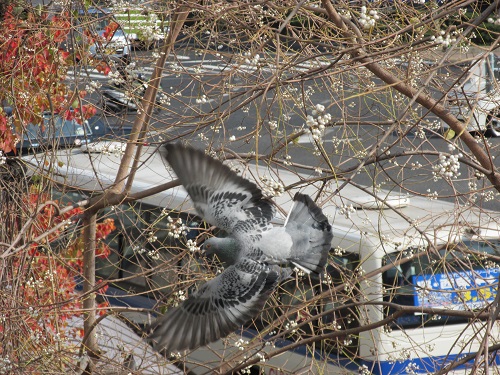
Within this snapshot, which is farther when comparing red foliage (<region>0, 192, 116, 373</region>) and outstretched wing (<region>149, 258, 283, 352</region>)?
red foliage (<region>0, 192, 116, 373</region>)

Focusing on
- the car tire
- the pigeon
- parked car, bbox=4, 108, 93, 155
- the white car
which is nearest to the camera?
the white car

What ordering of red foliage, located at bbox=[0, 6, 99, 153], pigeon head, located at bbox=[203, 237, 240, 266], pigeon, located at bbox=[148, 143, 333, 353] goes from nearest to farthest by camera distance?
pigeon, located at bbox=[148, 143, 333, 353], pigeon head, located at bbox=[203, 237, 240, 266], red foliage, located at bbox=[0, 6, 99, 153]

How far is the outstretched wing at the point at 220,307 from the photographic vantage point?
2.95m

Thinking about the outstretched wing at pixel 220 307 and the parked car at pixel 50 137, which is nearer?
the outstretched wing at pixel 220 307

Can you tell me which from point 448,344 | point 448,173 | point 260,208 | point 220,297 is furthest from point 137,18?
point 448,344

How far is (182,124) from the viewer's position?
12.5ft

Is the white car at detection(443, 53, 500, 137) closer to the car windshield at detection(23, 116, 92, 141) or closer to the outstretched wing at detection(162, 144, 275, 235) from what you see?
the outstretched wing at detection(162, 144, 275, 235)

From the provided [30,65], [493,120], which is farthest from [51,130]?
[493,120]

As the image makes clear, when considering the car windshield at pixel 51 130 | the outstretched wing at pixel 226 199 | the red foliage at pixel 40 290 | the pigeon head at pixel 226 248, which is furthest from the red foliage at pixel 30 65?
the pigeon head at pixel 226 248

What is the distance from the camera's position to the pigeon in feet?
9.98

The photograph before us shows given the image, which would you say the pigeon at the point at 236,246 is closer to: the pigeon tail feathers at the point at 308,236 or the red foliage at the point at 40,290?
the pigeon tail feathers at the point at 308,236

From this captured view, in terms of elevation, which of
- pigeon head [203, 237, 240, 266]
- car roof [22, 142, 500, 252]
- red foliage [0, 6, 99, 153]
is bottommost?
pigeon head [203, 237, 240, 266]

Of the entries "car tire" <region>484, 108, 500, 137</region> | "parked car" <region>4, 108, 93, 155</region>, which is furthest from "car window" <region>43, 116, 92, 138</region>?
"car tire" <region>484, 108, 500, 137</region>

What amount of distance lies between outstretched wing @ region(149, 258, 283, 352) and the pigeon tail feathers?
172mm
